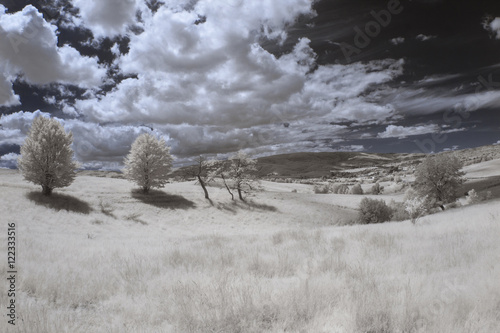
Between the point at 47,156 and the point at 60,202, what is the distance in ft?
20.1

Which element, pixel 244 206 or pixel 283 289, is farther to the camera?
pixel 244 206

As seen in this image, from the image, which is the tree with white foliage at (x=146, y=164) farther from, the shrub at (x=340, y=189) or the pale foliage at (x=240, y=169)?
the shrub at (x=340, y=189)

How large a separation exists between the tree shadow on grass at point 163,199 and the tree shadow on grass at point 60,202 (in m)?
8.55

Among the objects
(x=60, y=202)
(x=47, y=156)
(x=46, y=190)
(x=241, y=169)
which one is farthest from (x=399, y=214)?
(x=46, y=190)

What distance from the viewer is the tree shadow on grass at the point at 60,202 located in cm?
3309

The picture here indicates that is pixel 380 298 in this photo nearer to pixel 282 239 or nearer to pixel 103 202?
pixel 282 239

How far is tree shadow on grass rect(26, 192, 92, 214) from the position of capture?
33.1m

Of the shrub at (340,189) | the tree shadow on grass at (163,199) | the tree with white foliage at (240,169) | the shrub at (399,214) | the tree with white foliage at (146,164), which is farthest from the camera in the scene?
the shrub at (340,189)

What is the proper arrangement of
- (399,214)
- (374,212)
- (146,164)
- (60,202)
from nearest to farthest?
(60,202)
(399,214)
(374,212)
(146,164)

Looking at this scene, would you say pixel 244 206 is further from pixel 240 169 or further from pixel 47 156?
pixel 47 156

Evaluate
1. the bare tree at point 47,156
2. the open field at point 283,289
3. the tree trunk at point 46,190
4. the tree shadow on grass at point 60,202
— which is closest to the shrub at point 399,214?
the open field at point 283,289

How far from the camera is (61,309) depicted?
15.1 feet

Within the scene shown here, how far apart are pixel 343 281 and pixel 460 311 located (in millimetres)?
1867

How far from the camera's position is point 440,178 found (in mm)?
36562
